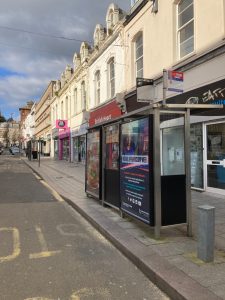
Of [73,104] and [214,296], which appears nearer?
[214,296]

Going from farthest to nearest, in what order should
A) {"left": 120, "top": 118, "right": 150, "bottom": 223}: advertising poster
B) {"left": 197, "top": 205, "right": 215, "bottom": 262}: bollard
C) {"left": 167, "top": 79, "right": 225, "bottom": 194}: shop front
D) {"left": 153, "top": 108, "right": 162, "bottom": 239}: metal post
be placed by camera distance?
{"left": 167, "top": 79, "right": 225, "bottom": 194}: shop front < {"left": 120, "top": 118, "right": 150, "bottom": 223}: advertising poster < {"left": 153, "top": 108, "right": 162, "bottom": 239}: metal post < {"left": 197, "top": 205, "right": 215, "bottom": 262}: bollard

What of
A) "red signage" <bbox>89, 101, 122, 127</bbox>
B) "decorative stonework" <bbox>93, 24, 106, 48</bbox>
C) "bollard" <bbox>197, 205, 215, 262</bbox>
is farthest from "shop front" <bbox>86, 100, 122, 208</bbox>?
"decorative stonework" <bbox>93, 24, 106, 48</bbox>

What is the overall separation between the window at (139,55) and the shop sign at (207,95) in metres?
5.08

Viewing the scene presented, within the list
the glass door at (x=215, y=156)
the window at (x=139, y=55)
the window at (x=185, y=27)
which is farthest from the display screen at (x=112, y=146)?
the window at (x=139, y=55)

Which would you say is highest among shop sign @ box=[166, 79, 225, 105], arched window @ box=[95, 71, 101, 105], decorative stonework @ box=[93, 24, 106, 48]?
decorative stonework @ box=[93, 24, 106, 48]

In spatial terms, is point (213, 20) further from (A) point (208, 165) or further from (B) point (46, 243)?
(B) point (46, 243)

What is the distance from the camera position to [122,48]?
18688 millimetres

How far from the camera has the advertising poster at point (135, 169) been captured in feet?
20.3

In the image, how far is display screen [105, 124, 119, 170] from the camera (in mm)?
8305

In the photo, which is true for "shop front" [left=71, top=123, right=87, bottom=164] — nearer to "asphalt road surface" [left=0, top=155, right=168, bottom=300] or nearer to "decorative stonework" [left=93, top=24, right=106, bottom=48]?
"decorative stonework" [left=93, top=24, right=106, bottom=48]

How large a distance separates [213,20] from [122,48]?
841 centimetres

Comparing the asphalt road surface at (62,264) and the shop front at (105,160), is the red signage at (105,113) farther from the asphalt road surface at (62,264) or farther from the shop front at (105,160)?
the asphalt road surface at (62,264)

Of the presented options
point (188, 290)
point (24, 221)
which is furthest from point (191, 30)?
point (188, 290)

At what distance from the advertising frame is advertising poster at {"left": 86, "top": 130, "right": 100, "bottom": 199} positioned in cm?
217
